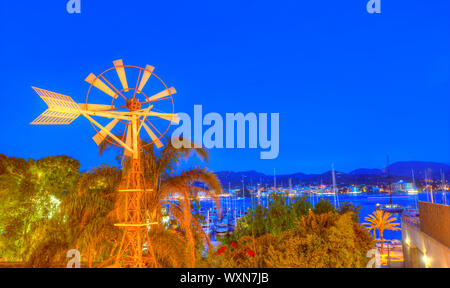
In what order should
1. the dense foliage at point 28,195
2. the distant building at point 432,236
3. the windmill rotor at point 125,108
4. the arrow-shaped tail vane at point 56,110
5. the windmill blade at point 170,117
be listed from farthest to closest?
the dense foliage at point 28,195 < the distant building at point 432,236 < the windmill blade at point 170,117 < the windmill rotor at point 125,108 < the arrow-shaped tail vane at point 56,110

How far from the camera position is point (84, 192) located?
8.48 metres

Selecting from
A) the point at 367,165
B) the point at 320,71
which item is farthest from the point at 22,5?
the point at 367,165

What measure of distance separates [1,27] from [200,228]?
17.0 metres

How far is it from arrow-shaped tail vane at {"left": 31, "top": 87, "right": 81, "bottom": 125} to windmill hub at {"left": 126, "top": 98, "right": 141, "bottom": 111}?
96cm

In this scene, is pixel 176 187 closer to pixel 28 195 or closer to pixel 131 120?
pixel 131 120

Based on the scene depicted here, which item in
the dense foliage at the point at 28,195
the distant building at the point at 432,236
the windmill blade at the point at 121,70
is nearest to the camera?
the windmill blade at the point at 121,70

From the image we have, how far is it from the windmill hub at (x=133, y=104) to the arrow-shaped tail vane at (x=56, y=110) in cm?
96

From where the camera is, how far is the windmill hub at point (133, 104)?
21.8 feet

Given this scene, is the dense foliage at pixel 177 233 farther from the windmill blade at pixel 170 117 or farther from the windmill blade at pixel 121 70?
the windmill blade at pixel 121 70

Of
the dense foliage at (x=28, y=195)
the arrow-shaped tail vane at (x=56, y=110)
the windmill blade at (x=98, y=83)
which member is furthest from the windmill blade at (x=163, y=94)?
the dense foliage at (x=28, y=195)

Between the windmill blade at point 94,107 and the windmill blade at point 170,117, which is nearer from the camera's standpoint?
the windmill blade at point 94,107

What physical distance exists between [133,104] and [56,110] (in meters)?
1.40

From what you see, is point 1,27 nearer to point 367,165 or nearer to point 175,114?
point 175,114

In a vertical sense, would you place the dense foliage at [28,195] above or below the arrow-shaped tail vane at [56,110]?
below
